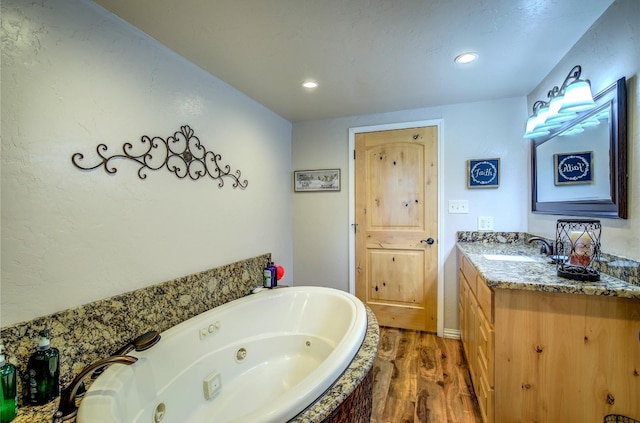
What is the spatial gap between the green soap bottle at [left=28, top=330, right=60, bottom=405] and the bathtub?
15cm

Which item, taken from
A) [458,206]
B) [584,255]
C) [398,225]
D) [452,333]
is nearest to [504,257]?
[584,255]

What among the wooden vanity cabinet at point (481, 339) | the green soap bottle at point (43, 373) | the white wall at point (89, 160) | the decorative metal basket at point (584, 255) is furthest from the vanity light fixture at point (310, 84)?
the green soap bottle at point (43, 373)

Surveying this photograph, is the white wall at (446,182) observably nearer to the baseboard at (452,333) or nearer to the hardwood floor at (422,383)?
the baseboard at (452,333)

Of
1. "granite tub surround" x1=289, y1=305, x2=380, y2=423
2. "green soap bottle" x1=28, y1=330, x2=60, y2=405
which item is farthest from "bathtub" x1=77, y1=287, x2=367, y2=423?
"green soap bottle" x1=28, y1=330, x2=60, y2=405

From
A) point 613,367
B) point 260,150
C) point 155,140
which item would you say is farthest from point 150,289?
point 613,367

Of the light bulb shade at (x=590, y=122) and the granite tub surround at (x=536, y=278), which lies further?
the light bulb shade at (x=590, y=122)

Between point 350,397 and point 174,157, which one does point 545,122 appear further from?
point 174,157

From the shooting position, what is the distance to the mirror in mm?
1270

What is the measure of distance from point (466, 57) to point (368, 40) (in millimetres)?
671

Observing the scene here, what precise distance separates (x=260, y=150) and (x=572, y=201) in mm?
2298

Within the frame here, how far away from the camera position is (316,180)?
302 cm

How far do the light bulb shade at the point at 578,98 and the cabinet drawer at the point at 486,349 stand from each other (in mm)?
1211

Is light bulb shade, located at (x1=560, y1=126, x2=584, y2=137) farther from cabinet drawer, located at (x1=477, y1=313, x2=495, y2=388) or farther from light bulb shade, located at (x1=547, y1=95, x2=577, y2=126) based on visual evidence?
cabinet drawer, located at (x1=477, y1=313, x2=495, y2=388)

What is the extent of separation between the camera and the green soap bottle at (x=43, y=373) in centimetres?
98
